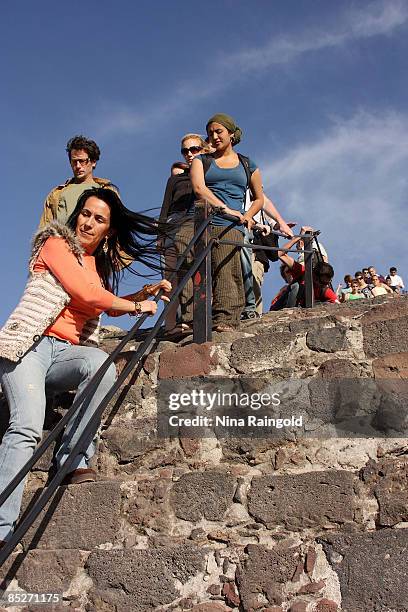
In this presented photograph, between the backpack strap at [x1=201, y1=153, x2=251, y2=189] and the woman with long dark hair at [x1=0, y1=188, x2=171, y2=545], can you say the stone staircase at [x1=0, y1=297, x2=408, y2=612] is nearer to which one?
the woman with long dark hair at [x1=0, y1=188, x2=171, y2=545]

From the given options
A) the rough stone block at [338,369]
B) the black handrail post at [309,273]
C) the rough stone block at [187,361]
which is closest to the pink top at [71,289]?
the rough stone block at [187,361]

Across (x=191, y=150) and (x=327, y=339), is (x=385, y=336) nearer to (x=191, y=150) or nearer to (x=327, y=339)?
(x=327, y=339)

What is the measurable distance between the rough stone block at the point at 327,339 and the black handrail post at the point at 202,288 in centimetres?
67

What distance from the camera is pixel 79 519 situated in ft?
14.1

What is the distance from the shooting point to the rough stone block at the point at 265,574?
3.81 meters

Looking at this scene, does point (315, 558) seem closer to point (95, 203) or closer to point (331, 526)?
point (331, 526)

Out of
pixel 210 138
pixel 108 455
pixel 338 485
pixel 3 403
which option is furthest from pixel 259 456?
pixel 210 138

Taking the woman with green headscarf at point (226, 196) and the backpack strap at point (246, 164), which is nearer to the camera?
the woman with green headscarf at point (226, 196)

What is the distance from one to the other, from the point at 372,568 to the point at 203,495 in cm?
91

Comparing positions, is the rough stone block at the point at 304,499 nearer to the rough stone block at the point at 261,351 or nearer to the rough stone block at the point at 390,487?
the rough stone block at the point at 390,487

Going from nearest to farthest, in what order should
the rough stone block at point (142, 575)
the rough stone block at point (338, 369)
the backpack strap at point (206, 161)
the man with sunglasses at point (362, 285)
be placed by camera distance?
the rough stone block at point (142, 575) < the rough stone block at point (338, 369) < the backpack strap at point (206, 161) < the man with sunglasses at point (362, 285)

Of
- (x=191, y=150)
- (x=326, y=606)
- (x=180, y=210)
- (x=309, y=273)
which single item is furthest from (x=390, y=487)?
(x=191, y=150)

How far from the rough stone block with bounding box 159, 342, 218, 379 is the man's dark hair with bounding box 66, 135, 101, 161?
2.21 metres

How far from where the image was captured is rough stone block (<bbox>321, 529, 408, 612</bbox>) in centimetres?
361
